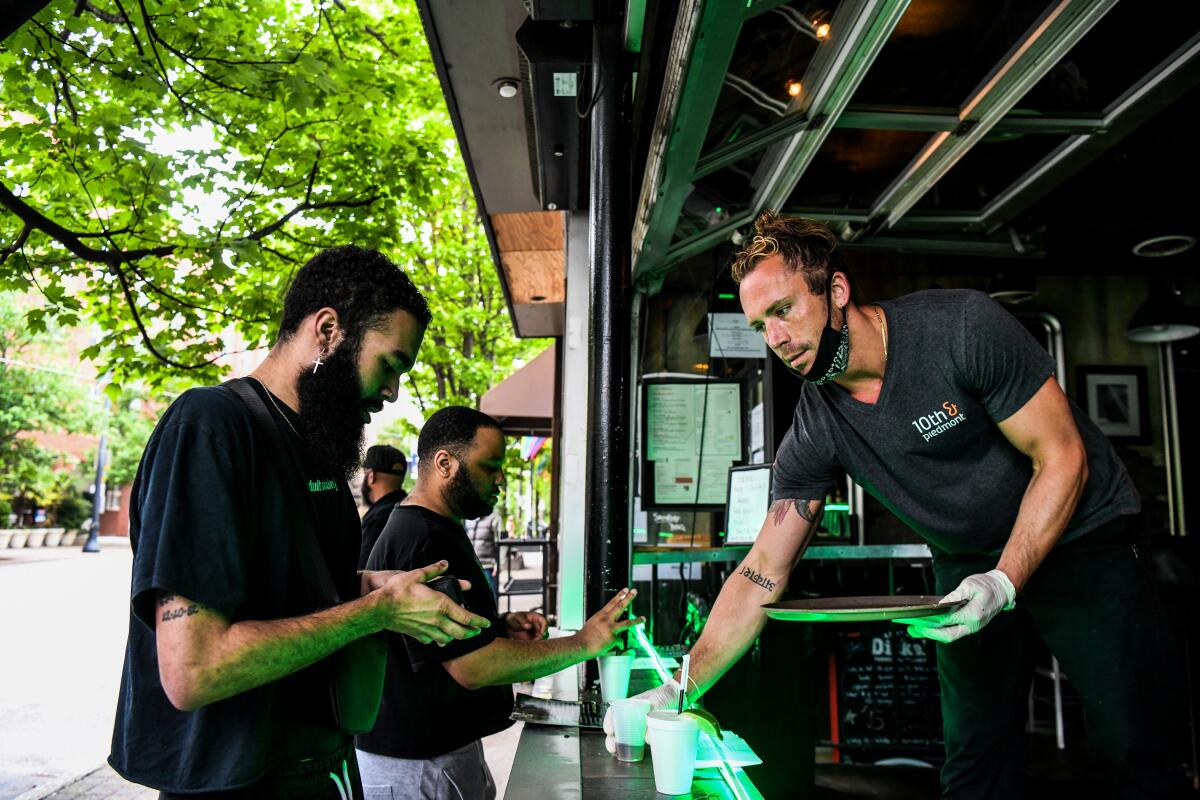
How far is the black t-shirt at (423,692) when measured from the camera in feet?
8.50

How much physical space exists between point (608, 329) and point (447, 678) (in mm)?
1304

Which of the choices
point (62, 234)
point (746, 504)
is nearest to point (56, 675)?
point (62, 234)

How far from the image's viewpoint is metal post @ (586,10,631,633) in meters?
2.89

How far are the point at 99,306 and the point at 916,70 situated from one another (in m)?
6.36

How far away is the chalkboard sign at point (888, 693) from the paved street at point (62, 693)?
2.33 metres

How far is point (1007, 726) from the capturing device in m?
2.46

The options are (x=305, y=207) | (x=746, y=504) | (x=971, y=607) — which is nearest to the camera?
(x=971, y=607)

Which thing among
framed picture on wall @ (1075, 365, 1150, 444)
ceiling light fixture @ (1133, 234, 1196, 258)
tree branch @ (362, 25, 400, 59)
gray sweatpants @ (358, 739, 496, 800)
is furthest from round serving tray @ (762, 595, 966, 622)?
tree branch @ (362, 25, 400, 59)

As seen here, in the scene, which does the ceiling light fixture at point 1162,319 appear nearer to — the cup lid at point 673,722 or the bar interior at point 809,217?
the bar interior at point 809,217

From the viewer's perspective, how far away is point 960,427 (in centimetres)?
237

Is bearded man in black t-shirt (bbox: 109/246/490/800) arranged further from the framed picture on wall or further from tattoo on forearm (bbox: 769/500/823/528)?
the framed picture on wall

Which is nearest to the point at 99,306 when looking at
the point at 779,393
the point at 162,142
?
the point at 162,142

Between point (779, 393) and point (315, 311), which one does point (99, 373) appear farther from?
point (315, 311)

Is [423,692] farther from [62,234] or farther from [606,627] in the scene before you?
[62,234]
